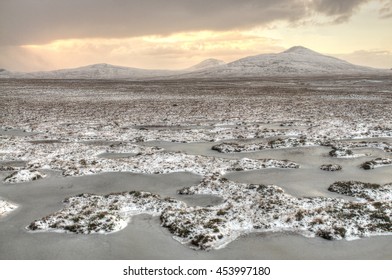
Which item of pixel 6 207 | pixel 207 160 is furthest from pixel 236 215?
pixel 6 207

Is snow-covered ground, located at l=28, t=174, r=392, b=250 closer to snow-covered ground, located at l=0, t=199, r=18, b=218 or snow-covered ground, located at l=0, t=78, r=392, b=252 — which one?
snow-covered ground, located at l=0, t=78, r=392, b=252

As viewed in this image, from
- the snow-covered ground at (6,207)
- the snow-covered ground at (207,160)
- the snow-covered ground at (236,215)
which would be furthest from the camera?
the snow-covered ground at (6,207)

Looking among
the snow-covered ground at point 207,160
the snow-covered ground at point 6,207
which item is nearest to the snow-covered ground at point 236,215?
the snow-covered ground at point 207,160

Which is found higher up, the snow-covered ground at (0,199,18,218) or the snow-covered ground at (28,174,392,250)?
the snow-covered ground at (0,199,18,218)

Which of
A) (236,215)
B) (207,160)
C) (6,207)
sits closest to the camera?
(236,215)

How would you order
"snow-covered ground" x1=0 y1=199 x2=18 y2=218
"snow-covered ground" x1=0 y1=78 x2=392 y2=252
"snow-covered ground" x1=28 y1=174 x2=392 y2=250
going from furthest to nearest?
"snow-covered ground" x1=0 y1=199 x2=18 y2=218, "snow-covered ground" x1=0 y1=78 x2=392 y2=252, "snow-covered ground" x1=28 y1=174 x2=392 y2=250

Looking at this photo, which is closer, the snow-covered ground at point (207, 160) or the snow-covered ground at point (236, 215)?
the snow-covered ground at point (236, 215)

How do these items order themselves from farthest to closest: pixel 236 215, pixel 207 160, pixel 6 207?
1. pixel 207 160
2. pixel 6 207
3. pixel 236 215

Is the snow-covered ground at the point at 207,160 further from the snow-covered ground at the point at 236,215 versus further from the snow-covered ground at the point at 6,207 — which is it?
the snow-covered ground at the point at 6,207

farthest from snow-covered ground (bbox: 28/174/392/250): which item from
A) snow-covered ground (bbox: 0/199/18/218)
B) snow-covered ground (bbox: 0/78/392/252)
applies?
snow-covered ground (bbox: 0/199/18/218)

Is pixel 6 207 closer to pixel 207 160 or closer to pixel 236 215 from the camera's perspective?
pixel 236 215

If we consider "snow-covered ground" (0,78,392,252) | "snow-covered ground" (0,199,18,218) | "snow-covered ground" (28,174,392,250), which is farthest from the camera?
"snow-covered ground" (0,199,18,218)

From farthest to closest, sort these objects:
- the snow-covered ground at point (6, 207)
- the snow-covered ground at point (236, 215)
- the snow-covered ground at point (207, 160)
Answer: the snow-covered ground at point (6, 207) → the snow-covered ground at point (207, 160) → the snow-covered ground at point (236, 215)
